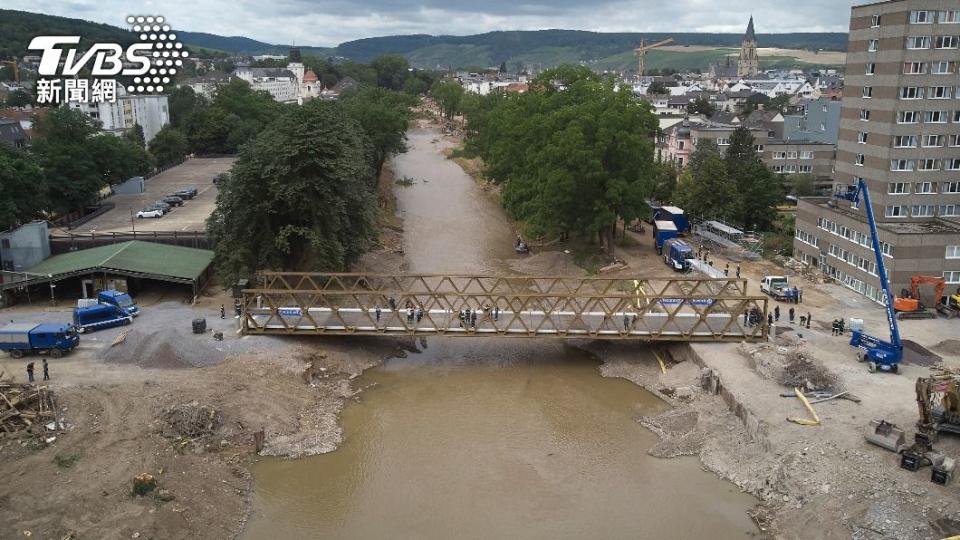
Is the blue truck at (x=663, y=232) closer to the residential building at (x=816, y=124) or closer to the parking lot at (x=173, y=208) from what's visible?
the parking lot at (x=173, y=208)

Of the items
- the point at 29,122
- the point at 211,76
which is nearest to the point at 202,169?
the point at 29,122

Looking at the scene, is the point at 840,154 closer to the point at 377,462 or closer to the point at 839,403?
the point at 839,403

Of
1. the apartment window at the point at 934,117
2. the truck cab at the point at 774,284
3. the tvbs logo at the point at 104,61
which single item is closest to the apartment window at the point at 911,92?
the apartment window at the point at 934,117

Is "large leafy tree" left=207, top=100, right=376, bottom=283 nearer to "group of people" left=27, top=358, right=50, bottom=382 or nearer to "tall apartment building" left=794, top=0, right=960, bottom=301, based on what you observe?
"group of people" left=27, top=358, right=50, bottom=382

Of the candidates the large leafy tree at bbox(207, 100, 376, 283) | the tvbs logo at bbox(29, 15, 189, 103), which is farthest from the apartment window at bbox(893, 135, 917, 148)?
the tvbs logo at bbox(29, 15, 189, 103)

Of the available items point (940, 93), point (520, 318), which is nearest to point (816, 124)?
point (940, 93)

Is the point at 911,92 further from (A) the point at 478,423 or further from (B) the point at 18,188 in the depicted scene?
(B) the point at 18,188
